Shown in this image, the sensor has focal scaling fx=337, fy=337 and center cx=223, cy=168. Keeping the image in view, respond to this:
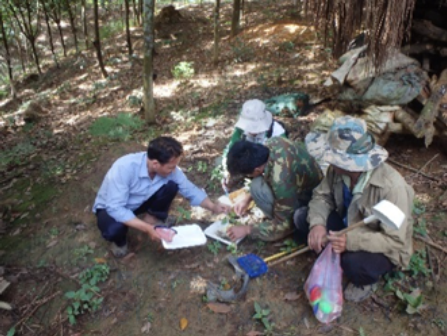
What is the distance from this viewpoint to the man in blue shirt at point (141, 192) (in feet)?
9.82

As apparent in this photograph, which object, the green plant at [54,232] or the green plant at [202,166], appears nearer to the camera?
the green plant at [54,232]

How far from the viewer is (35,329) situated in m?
2.83

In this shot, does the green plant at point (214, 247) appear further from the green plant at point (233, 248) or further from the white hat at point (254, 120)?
the white hat at point (254, 120)

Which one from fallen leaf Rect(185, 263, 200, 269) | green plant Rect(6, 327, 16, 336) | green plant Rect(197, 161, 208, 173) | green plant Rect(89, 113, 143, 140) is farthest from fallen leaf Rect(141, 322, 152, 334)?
green plant Rect(89, 113, 143, 140)

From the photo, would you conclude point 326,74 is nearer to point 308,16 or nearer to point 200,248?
point 308,16

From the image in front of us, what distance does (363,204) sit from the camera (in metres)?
2.59

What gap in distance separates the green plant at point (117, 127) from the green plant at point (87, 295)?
3.51 m

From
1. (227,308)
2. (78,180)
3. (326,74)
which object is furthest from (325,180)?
(326,74)

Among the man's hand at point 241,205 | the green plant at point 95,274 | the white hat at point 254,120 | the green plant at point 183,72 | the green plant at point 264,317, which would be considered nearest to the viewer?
the green plant at point 264,317

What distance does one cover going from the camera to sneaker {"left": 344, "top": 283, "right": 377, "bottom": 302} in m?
2.81

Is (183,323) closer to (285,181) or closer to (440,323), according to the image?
(285,181)

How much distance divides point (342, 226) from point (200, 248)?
145cm

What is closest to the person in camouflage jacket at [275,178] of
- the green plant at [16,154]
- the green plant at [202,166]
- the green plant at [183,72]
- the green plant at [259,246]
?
the green plant at [259,246]

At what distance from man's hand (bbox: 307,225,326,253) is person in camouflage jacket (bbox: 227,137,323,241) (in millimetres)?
425
